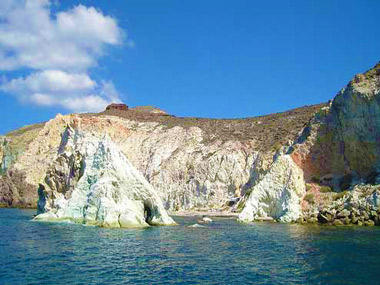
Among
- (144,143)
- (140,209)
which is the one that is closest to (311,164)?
(140,209)

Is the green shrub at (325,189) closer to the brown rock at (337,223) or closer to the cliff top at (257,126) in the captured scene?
the brown rock at (337,223)

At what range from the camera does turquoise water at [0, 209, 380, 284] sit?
2178 cm

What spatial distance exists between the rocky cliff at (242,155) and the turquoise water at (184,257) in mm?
11395

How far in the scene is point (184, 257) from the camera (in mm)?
Answer: 27906

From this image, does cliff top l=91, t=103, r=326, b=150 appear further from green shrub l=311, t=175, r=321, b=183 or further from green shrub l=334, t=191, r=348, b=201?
green shrub l=334, t=191, r=348, b=201

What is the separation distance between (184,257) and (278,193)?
34.0m

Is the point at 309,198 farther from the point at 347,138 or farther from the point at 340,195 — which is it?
the point at 347,138

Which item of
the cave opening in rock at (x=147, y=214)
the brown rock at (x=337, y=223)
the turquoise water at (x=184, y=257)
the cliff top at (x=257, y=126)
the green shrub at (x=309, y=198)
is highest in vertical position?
the cliff top at (x=257, y=126)

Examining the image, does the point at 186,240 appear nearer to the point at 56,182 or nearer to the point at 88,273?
the point at 88,273

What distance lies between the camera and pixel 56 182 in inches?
2502

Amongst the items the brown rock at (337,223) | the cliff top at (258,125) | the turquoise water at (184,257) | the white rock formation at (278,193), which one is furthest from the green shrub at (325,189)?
the cliff top at (258,125)

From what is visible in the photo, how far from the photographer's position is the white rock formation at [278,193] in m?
57.6

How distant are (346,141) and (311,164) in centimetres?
678

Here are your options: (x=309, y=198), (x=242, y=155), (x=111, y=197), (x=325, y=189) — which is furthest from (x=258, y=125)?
(x=111, y=197)
